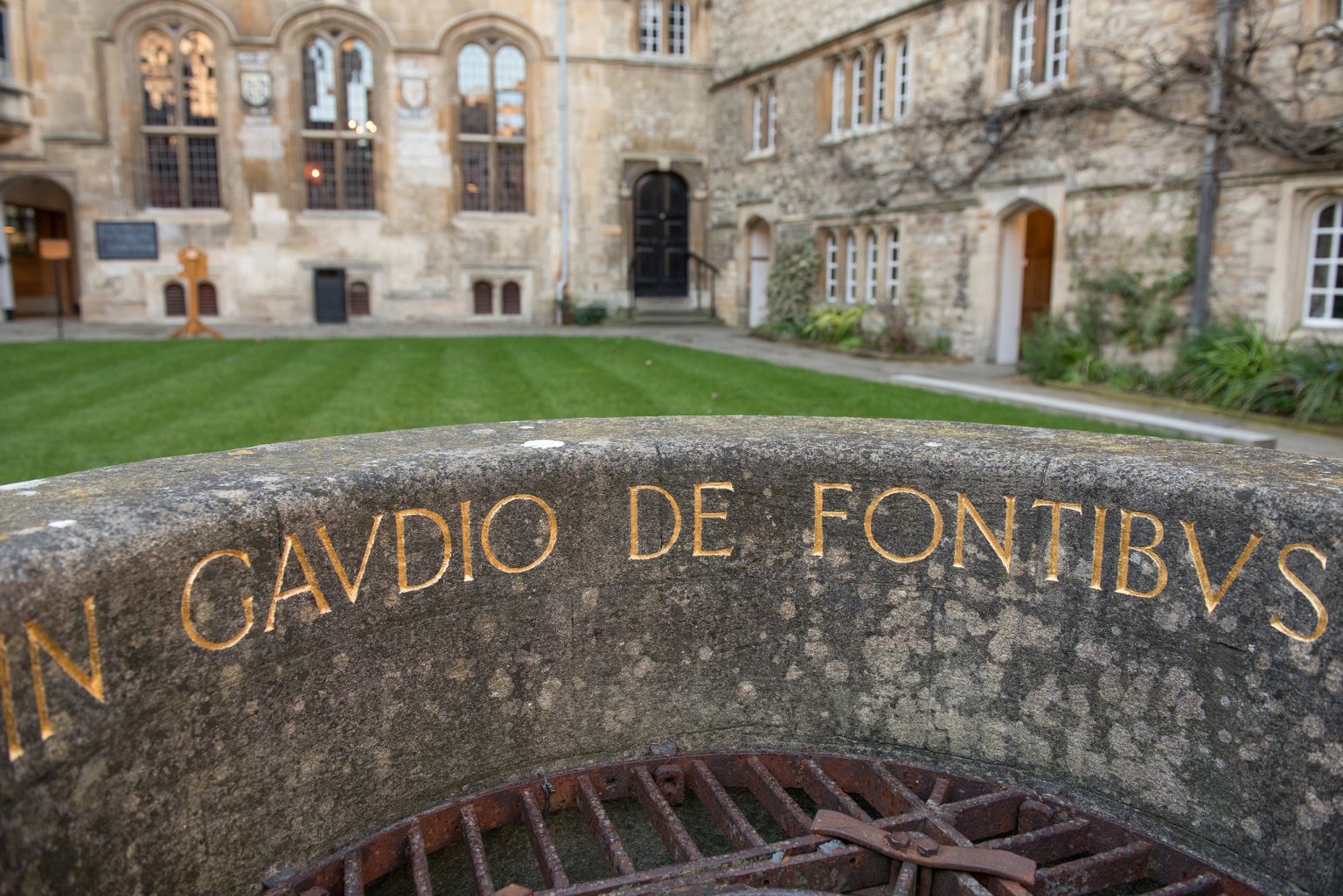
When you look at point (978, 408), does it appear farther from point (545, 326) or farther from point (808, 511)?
point (545, 326)

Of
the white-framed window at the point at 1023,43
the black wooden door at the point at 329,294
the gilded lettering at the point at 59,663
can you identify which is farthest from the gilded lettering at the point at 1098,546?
the black wooden door at the point at 329,294

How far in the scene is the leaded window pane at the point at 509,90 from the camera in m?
20.9

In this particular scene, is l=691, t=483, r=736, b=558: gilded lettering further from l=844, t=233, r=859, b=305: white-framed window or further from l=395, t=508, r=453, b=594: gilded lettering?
l=844, t=233, r=859, b=305: white-framed window

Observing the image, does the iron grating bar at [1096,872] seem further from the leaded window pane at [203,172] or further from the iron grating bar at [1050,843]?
the leaded window pane at [203,172]

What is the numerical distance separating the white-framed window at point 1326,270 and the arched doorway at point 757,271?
37.0 ft

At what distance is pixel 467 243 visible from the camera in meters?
21.0

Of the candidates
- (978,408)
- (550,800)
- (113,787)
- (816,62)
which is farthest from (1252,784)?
(816,62)

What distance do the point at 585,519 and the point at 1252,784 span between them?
5.79ft

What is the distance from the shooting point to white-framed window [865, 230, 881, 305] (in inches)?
672

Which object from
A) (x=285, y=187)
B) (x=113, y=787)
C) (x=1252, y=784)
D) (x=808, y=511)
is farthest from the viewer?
(x=285, y=187)

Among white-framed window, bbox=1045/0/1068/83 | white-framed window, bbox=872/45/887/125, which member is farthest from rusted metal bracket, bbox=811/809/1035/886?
white-framed window, bbox=872/45/887/125

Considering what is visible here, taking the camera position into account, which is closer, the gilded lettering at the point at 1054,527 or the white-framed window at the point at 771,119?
the gilded lettering at the point at 1054,527

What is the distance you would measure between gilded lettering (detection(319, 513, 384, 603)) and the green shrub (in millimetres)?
11291

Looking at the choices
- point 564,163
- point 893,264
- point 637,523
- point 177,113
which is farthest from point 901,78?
point 637,523
